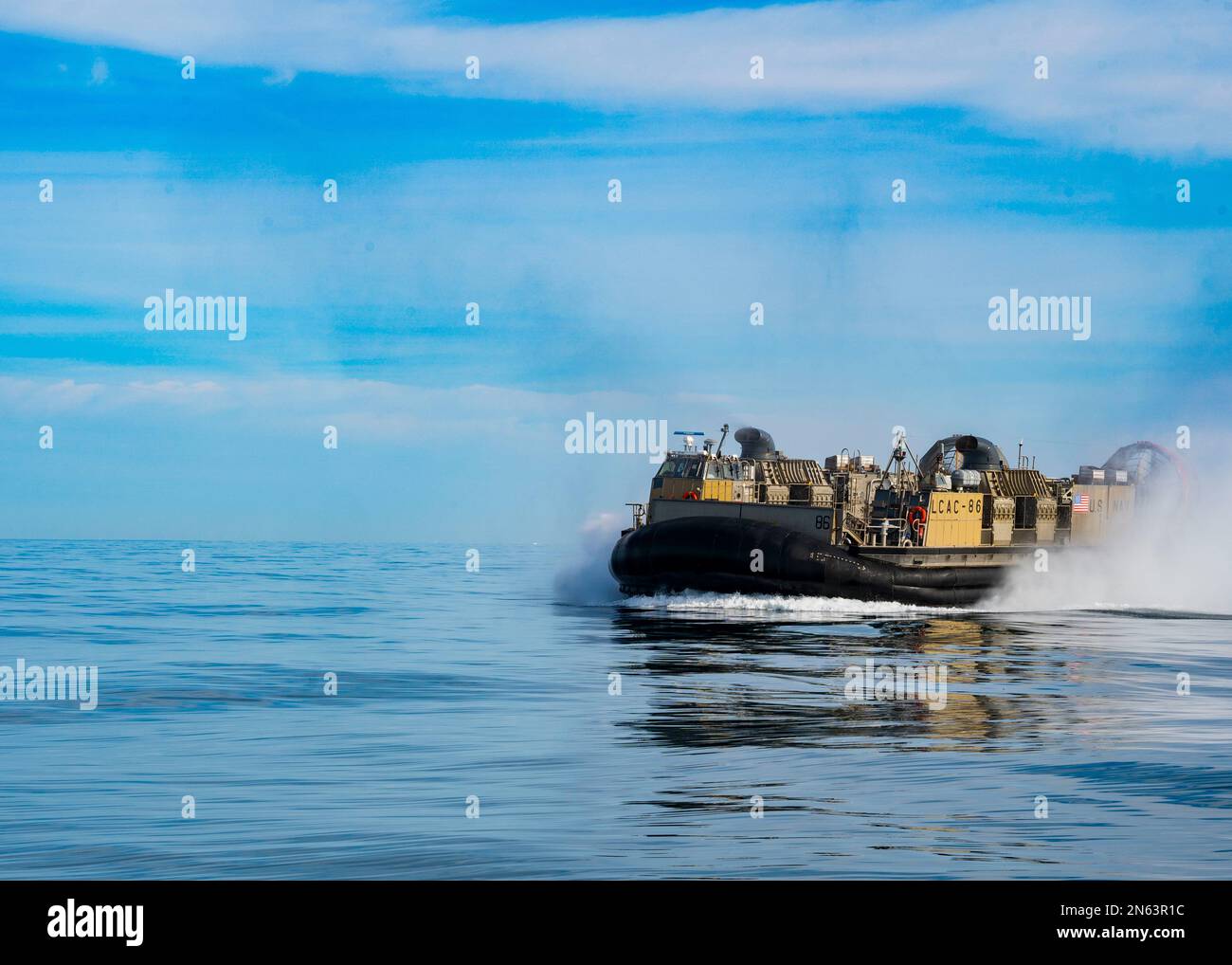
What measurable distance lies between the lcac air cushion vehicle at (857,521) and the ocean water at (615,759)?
26.2ft

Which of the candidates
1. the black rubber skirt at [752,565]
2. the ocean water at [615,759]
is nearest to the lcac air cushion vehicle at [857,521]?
the black rubber skirt at [752,565]

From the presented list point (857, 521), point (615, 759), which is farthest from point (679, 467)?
point (615, 759)

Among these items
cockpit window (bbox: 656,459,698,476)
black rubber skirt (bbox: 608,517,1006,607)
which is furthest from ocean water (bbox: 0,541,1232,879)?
cockpit window (bbox: 656,459,698,476)

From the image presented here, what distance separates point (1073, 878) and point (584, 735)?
849 centimetres

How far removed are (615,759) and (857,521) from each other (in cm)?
3180

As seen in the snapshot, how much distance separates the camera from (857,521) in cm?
4569

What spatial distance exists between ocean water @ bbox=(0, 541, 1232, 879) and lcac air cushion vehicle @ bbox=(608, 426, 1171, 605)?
26.2ft

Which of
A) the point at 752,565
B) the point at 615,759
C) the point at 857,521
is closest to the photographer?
the point at 615,759

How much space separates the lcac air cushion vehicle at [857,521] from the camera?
139 feet

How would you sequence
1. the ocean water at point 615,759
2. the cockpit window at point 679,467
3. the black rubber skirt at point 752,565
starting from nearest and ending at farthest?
the ocean water at point 615,759
the black rubber skirt at point 752,565
the cockpit window at point 679,467

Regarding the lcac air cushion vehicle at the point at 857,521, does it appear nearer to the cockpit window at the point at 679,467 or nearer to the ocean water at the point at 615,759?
the cockpit window at the point at 679,467

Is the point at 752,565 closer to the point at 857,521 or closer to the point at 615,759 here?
the point at 857,521
